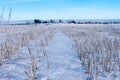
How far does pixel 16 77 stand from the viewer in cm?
507

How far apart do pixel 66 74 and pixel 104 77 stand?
0.76m

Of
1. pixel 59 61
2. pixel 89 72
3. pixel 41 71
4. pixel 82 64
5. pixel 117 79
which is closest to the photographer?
pixel 117 79

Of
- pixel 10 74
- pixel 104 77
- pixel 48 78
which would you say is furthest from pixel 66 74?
pixel 10 74

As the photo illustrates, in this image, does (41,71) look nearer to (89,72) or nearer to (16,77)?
(16,77)

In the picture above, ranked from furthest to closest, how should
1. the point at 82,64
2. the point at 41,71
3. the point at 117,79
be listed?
the point at 82,64
the point at 41,71
the point at 117,79

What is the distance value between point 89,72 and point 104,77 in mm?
313

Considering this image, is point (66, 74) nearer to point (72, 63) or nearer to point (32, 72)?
point (32, 72)

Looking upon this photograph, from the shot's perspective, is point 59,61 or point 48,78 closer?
point 48,78

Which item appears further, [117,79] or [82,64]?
[82,64]

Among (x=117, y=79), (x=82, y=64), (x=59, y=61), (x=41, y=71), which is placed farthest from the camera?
(x=59, y=61)

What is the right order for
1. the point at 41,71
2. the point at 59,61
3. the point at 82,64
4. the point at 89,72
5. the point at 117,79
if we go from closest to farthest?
the point at 117,79
the point at 89,72
the point at 41,71
the point at 82,64
the point at 59,61

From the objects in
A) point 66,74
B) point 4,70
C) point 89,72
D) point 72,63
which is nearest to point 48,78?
point 66,74

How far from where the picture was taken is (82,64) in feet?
20.7

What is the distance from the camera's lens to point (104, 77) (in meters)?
5.02
